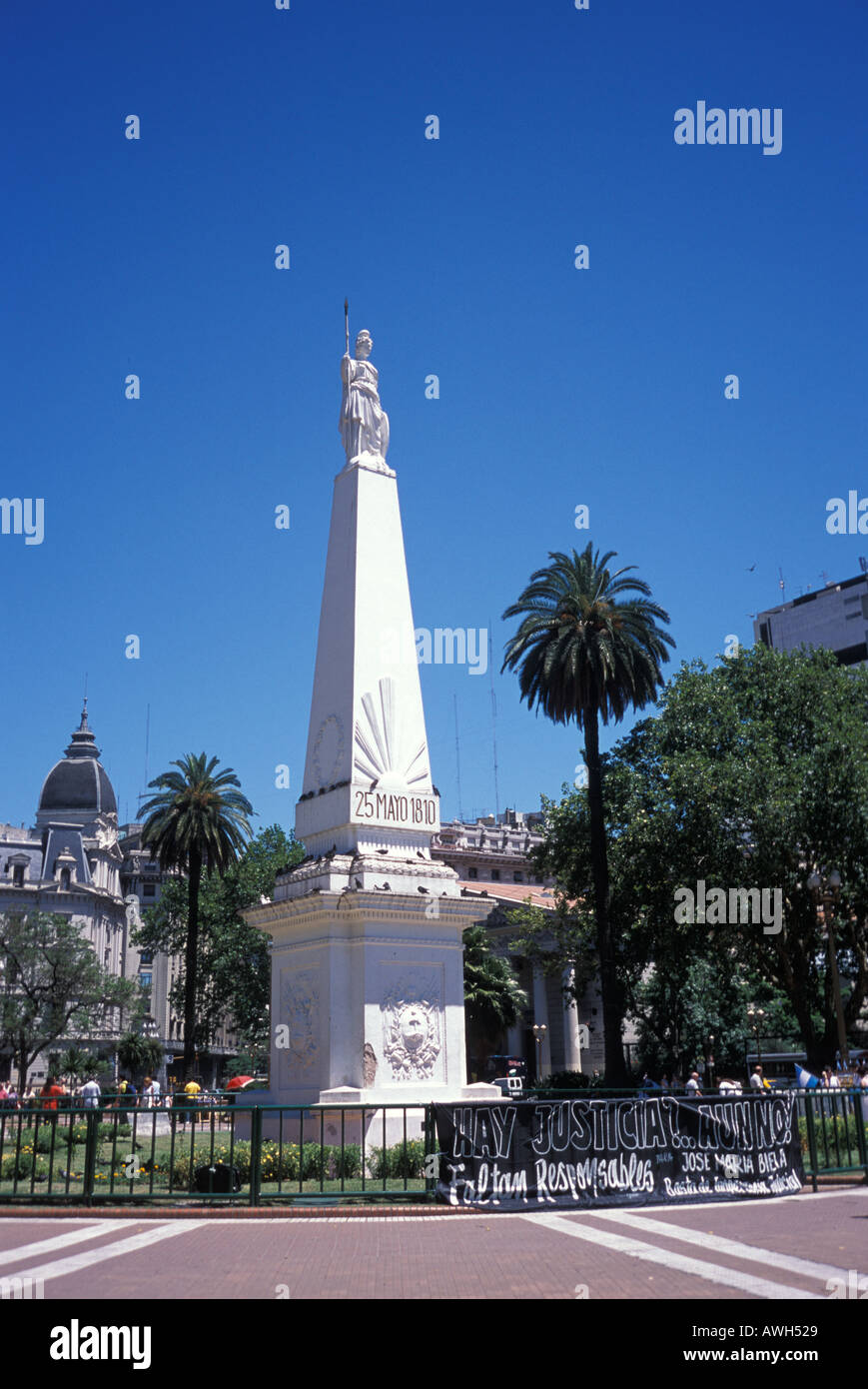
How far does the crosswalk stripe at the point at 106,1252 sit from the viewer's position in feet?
33.4

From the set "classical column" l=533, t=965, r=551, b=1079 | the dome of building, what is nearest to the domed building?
the dome of building

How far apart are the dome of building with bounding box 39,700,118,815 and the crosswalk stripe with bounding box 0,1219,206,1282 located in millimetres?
90526

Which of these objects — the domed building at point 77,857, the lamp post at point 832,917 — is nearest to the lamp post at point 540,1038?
the lamp post at point 832,917

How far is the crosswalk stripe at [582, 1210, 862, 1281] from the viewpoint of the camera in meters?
9.88

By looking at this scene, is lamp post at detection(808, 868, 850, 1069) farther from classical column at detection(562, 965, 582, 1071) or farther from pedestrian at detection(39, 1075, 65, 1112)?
classical column at detection(562, 965, 582, 1071)

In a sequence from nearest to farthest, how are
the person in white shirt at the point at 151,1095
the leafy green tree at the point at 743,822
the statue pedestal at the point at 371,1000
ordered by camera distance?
the statue pedestal at the point at 371,1000 < the person in white shirt at the point at 151,1095 < the leafy green tree at the point at 743,822

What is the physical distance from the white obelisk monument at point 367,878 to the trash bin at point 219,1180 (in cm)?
422

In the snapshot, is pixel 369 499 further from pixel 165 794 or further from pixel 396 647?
pixel 165 794

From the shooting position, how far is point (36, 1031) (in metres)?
69.0

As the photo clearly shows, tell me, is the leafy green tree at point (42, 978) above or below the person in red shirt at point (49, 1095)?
above

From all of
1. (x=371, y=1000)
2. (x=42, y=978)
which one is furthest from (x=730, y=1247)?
(x=42, y=978)

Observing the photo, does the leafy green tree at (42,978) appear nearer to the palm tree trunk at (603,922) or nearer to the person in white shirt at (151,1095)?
the person in white shirt at (151,1095)
